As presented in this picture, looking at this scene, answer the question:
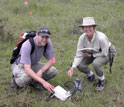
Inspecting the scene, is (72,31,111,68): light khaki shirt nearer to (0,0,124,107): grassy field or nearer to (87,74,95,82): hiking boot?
(87,74,95,82): hiking boot

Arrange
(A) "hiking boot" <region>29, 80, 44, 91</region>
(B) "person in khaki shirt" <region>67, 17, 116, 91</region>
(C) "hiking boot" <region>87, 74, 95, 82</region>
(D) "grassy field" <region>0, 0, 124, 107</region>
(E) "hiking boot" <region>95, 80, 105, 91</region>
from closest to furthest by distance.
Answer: (D) "grassy field" <region>0, 0, 124, 107</region>
(B) "person in khaki shirt" <region>67, 17, 116, 91</region>
(A) "hiking boot" <region>29, 80, 44, 91</region>
(E) "hiking boot" <region>95, 80, 105, 91</region>
(C) "hiking boot" <region>87, 74, 95, 82</region>

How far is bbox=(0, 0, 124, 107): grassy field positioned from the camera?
3783mm

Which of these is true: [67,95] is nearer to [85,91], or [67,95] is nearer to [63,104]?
[63,104]

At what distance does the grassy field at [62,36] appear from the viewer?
378 centimetres

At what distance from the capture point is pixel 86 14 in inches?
367

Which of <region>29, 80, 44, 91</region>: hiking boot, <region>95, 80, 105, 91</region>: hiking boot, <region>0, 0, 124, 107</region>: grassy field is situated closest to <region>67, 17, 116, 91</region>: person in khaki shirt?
<region>95, 80, 105, 91</region>: hiking boot

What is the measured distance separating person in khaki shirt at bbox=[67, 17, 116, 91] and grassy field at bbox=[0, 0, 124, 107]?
39 centimetres

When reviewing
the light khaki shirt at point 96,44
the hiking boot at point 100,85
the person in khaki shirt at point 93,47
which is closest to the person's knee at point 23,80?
the person in khaki shirt at point 93,47

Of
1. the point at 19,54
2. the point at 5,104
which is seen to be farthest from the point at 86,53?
the point at 5,104

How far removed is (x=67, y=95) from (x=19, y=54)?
1.20m

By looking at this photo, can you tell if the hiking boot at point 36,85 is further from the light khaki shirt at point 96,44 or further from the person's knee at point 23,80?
the light khaki shirt at point 96,44

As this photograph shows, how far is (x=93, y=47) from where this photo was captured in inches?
164

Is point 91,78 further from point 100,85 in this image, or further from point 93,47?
point 93,47

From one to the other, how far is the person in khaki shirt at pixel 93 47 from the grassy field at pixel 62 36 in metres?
0.39
